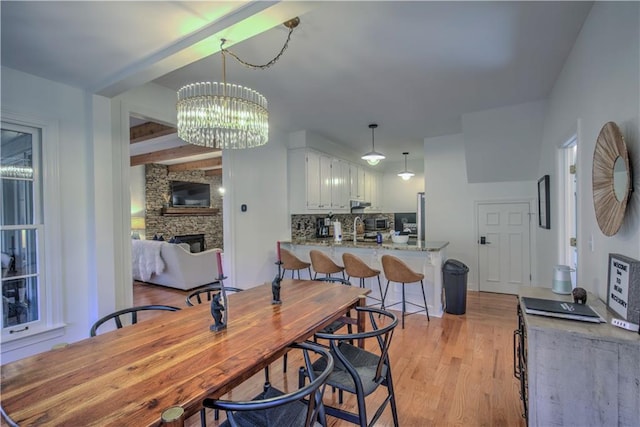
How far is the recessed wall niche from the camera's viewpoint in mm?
7957

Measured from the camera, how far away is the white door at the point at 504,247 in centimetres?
471

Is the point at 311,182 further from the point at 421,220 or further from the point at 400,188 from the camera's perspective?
the point at 400,188

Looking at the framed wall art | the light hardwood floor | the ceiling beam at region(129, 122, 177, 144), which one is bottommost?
the light hardwood floor

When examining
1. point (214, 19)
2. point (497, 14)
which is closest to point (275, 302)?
point (214, 19)

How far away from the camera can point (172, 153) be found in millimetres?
6074

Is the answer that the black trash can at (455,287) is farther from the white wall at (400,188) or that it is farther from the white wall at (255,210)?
the white wall at (400,188)

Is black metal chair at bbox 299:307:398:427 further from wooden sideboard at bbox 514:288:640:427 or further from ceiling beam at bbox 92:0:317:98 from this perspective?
ceiling beam at bbox 92:0:317:98

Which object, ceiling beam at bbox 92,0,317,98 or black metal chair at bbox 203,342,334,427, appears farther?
ceiling beam at bbox 92,0,317,98

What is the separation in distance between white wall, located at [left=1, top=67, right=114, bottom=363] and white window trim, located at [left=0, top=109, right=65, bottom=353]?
25mm

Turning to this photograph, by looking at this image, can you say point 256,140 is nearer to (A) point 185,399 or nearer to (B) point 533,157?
(A) point 185,399

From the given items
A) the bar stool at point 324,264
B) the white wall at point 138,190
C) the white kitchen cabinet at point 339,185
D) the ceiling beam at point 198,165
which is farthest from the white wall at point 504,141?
the white wall at point 138,190

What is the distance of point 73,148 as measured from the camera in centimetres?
248

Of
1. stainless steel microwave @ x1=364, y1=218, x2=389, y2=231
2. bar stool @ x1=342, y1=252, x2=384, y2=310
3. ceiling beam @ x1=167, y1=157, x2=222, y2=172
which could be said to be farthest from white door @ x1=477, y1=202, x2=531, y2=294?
ceiling beam @ x1=167, y1=157, x2=222, y2=172

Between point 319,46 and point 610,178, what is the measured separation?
2.04m
